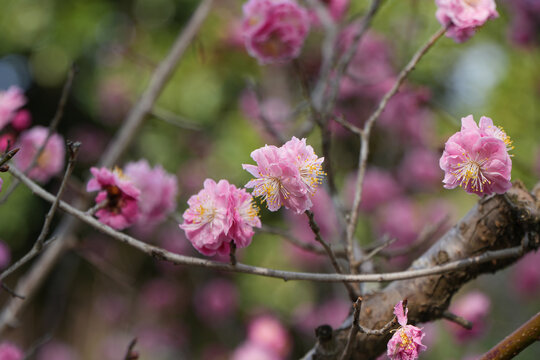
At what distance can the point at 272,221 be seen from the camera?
3137mm

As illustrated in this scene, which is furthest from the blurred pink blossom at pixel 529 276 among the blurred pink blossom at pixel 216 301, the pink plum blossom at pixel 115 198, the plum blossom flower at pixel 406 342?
the pink plum blossom at pixel 115 198

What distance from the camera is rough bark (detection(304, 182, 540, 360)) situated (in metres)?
0.81

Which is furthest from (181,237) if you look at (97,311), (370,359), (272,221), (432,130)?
(370,359)

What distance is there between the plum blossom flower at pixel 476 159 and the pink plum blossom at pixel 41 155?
3.25ft

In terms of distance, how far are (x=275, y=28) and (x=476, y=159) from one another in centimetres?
72

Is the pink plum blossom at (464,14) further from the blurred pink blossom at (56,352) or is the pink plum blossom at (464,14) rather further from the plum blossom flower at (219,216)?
the blurred pink blossom at (56,352)

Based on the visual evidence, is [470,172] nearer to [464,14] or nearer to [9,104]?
[464,14]

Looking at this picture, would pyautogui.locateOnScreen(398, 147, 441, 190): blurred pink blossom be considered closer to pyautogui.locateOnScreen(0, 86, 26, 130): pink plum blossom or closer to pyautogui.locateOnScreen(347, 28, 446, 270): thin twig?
pyautogui.locateOnScreen(347, 28, 446, 270): thin twig

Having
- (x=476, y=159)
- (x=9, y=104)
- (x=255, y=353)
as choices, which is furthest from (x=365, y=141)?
(x=255, y=353)

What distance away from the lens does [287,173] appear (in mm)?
684

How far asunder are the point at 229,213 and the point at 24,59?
3279 millimetres

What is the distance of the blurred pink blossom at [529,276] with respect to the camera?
2.71m

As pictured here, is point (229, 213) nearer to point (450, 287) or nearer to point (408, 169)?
point (450, 287)

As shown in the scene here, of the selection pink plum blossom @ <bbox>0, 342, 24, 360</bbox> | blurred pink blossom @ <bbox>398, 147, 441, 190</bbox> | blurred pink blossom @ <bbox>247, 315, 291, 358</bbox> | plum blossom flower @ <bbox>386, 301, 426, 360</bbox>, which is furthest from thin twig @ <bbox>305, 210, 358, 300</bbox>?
blurred pink blossom @ <bbox>398, 147, 441, 190</bbox>
